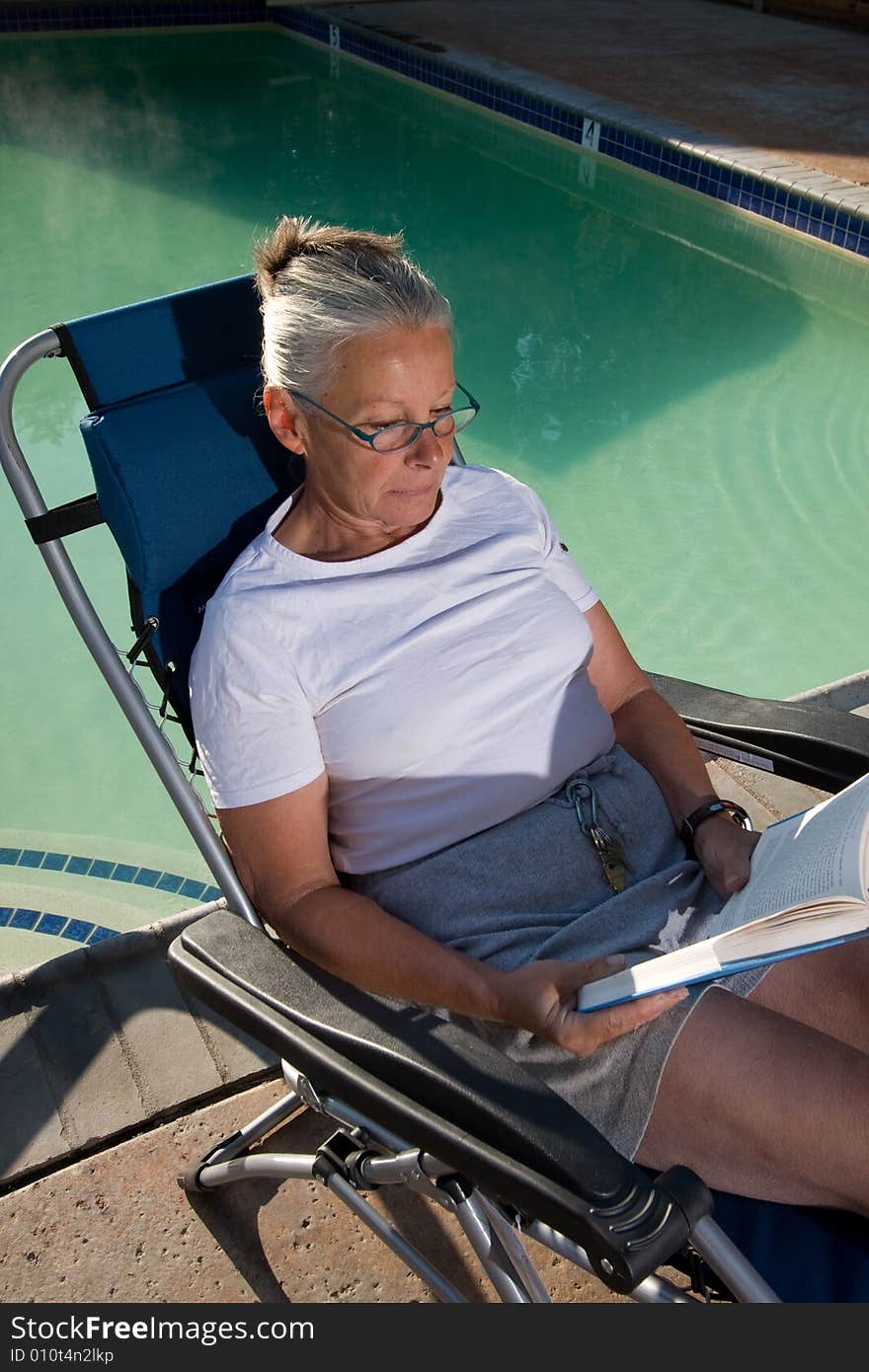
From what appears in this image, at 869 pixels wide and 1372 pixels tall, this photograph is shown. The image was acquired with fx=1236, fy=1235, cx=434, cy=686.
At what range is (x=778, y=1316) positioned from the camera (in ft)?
5.32

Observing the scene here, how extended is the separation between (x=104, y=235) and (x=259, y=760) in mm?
6971

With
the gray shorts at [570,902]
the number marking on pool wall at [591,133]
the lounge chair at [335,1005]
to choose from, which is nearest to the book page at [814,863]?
the gray shorts at [570,902]

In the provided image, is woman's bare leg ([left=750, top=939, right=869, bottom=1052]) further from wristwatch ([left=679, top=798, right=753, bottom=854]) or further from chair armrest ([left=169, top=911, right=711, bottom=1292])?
chair armrest ([left=169, top=911, right=711, bottom=1292])

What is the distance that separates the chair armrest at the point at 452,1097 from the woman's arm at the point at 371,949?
0.04 meters

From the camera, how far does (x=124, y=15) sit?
12320 mm

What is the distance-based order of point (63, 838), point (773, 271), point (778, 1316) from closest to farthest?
point (778, 1316)
point (63, 838)
point (773, 271)

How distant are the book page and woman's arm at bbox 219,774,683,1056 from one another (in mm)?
190

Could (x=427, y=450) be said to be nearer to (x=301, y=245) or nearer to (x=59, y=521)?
(x=301, y=245)

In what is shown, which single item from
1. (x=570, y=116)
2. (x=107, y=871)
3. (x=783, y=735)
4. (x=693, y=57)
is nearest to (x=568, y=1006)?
(x=783, y=735)

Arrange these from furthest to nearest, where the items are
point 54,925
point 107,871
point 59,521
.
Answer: point 107,871 < point 54,925 < point 59,521

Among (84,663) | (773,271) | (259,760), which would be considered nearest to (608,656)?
(259,760)

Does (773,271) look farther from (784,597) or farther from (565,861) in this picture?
(565,861)

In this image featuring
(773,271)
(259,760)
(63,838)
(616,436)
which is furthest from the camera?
(773,271)

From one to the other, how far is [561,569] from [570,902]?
657mm
